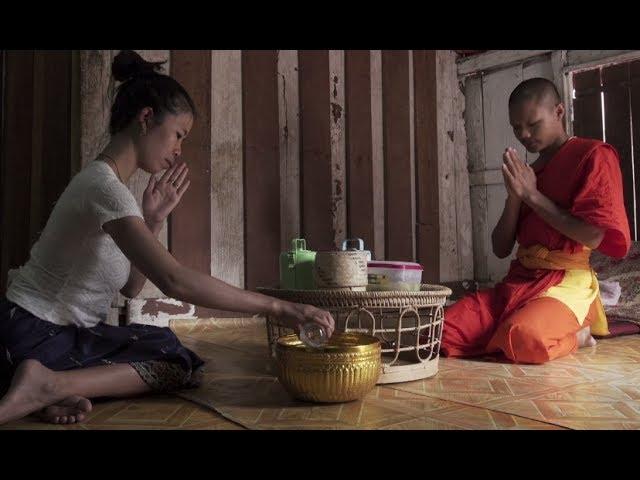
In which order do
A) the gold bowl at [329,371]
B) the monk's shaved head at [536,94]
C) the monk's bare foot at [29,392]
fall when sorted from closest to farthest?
the monk's bare foot at [29,392] → the gold bowl at [329,371] → the monk's shaved head at [536,94]

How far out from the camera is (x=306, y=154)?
12.9 feet

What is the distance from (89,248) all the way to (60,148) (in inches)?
78.1

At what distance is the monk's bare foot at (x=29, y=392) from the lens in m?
1.56

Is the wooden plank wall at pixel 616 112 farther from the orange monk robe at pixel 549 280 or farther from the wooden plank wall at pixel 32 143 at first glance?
the wooden plank wall at pixel 32 143

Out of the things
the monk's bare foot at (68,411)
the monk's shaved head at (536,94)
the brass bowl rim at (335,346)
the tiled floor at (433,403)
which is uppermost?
the monk's shaved head at (536,94)

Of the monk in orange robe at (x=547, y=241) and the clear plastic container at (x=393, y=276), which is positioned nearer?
the clear plastic container at (x=393, y=276)

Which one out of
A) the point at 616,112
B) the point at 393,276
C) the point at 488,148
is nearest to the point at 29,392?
the point at 393,276

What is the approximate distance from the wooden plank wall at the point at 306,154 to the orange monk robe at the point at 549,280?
4.66ft

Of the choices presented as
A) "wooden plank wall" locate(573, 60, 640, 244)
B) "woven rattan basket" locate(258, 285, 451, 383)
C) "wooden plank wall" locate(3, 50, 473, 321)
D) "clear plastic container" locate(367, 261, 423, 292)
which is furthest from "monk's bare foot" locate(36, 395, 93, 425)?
"wooden plank wall" locate(573, 60, 640, 244)

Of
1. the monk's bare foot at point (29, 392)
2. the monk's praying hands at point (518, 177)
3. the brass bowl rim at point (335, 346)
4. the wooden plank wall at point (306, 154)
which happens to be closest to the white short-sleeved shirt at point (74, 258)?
the monk's bare foot at point (29, 392)

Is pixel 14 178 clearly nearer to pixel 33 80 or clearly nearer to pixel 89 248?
pixel 33 80

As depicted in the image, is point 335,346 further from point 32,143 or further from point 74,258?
point 32,143

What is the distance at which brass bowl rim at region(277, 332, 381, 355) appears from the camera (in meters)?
1.75

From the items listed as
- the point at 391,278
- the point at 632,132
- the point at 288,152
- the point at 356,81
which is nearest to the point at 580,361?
the point at 391,278
